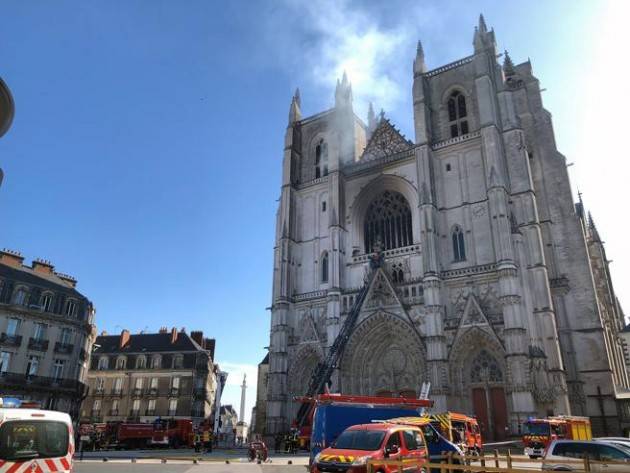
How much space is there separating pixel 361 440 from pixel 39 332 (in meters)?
25.8

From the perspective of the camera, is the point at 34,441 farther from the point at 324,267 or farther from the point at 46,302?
the point at 324,267

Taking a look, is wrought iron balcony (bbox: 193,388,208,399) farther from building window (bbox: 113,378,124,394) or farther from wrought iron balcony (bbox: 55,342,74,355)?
wrought iron balcony (bbox: 55,342,74,355)

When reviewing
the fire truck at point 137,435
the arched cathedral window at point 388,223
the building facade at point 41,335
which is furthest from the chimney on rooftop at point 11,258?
the arched cathedral window at point 388,223

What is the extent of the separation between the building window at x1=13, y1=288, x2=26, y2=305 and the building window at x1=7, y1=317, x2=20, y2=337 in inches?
Result: 37.8

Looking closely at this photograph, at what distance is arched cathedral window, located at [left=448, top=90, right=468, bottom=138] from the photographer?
3144cm

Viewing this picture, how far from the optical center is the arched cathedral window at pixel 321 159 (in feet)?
120

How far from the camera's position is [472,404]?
24.7m

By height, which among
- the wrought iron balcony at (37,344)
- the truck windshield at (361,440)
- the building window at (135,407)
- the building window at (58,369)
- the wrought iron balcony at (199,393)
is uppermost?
the wrought iron balcony at (37,344)

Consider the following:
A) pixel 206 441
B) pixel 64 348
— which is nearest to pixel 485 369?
pixel 206 441

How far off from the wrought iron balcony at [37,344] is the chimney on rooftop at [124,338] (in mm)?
17121

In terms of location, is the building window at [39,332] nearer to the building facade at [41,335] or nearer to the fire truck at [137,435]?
the building facade at [41,335]

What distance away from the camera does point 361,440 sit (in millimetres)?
9086

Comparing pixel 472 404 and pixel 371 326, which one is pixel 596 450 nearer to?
pixel 472 404

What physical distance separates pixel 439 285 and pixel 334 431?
14841 millimetres
